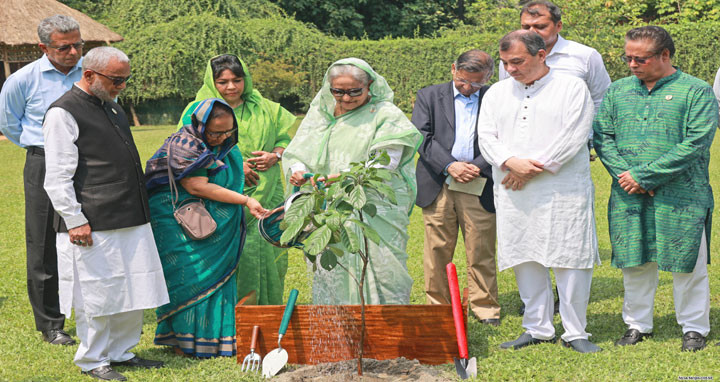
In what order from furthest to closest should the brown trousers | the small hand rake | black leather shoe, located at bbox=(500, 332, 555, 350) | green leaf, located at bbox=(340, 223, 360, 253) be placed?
the brown trousers
black leather shoe, located at bbox=(500, 332, 555, 350)
the small hand rake
green leaf, located at bbox=(340, 223, 360, 253)

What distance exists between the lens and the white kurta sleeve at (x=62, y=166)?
4.26 metres

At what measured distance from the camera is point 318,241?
13.1ft

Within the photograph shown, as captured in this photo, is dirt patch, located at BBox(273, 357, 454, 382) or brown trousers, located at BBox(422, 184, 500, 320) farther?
brown trousers, located at BBox(422, 184, 500, 320)

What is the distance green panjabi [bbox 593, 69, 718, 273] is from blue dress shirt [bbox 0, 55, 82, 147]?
12.3 ft

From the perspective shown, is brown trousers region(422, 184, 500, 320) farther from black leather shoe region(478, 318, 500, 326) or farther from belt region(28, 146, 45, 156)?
belt region(28, 146, 45, 156)

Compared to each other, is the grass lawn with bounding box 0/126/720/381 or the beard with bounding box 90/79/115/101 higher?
the beard with bounding box 90/79/115/101

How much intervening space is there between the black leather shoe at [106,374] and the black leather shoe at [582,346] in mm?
2718

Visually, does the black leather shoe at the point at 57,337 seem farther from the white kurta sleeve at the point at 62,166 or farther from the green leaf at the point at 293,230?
the green leaf at the point at 293,230

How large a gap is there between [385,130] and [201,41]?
2244 cm

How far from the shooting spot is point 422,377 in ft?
14.4

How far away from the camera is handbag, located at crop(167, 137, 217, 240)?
4.79 m

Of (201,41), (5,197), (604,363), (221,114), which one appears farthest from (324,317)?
(201,41)

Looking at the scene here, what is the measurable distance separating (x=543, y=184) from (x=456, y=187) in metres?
0.98

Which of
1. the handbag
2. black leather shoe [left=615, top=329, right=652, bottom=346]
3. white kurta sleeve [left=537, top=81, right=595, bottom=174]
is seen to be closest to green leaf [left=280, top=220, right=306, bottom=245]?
the handbag
